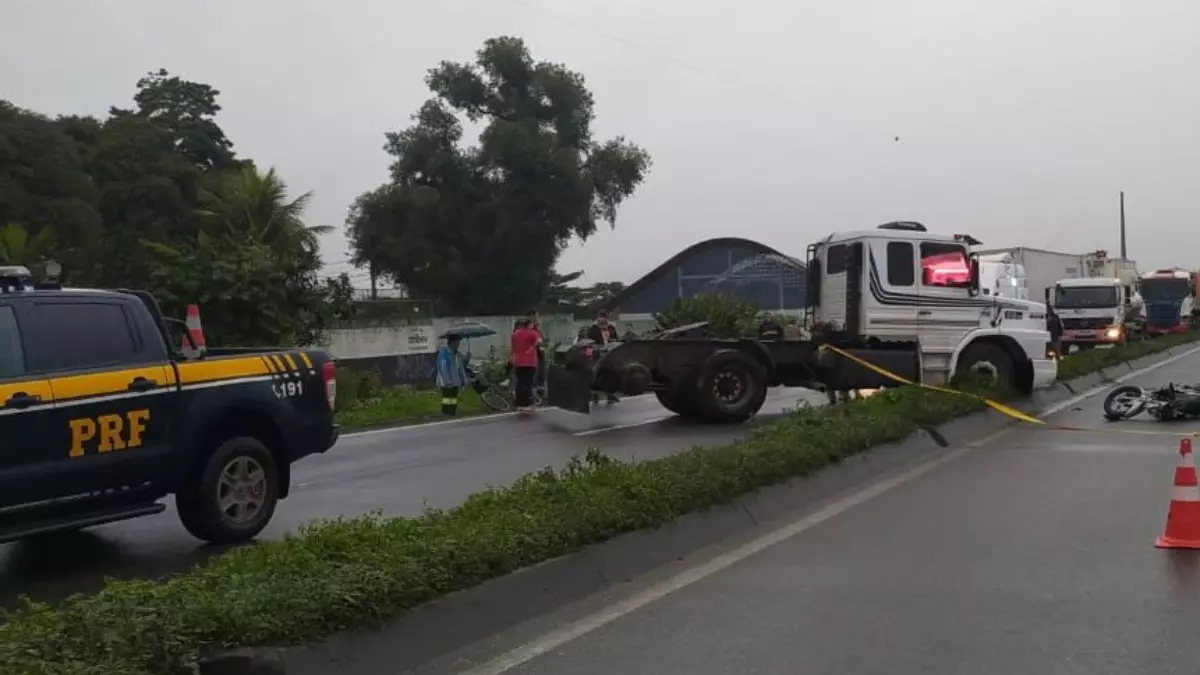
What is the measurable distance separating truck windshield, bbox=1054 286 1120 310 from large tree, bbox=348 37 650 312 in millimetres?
16626

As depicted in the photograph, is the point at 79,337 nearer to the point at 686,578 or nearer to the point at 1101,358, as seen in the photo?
the point at 686,578

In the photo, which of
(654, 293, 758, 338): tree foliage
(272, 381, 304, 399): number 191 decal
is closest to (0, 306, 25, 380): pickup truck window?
(272, 381, 304, 399): number 191 decal

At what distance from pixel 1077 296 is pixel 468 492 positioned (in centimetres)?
3319

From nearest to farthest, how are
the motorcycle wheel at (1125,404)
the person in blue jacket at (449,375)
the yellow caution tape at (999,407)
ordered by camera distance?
the yellow caution tape at (999,407) → the motorcycle wheel at (1125,404) → the person in blue jacket at (449,375)

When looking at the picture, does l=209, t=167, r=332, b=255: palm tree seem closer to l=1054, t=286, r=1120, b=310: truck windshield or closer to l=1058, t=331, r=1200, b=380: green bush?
l=1058, t=331, r=1200, b=380: green bush

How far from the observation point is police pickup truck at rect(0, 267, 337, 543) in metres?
7.40

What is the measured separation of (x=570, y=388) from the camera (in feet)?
56.3

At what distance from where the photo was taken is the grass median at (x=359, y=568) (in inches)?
199

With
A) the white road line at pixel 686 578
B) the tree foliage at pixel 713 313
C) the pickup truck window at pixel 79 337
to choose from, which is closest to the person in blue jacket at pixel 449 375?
the tree foliage at pixel 713 313

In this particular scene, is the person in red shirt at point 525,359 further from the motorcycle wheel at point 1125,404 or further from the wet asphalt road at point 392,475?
the motorcycle wheel at point 1125,404

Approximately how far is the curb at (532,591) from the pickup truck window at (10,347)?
3084 millimetres

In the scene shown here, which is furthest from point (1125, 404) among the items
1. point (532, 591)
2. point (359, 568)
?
point (359, 568)

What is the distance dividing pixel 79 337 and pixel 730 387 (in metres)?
10.6

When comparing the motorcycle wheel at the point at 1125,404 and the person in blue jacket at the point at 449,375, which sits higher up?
the person in blue jacket at the point at 449,375
